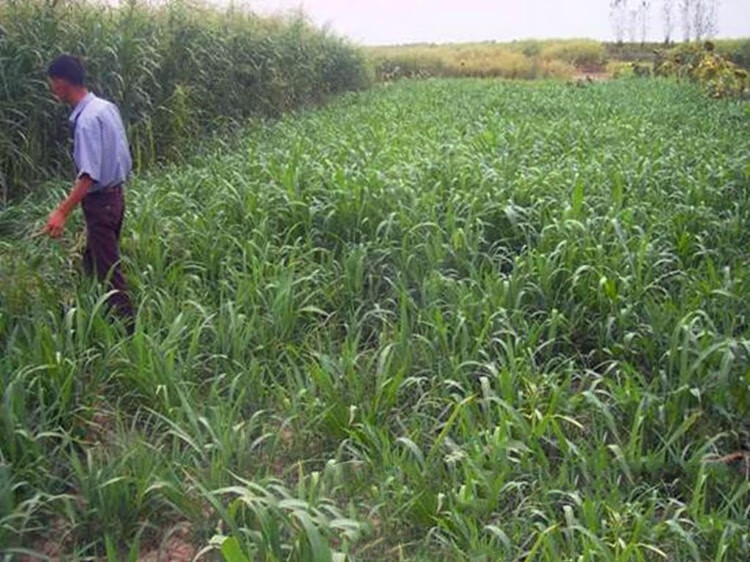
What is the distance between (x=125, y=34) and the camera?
6.67 metres

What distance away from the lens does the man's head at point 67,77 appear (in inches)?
145

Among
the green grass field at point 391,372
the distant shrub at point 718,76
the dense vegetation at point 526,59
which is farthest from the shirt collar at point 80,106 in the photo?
the dense vegetation at point 526,59

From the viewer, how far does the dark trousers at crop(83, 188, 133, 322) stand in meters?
3.81

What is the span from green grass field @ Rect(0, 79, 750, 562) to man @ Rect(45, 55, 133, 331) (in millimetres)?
153

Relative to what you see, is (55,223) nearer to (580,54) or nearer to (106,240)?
(106,240)

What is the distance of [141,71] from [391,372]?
484cm

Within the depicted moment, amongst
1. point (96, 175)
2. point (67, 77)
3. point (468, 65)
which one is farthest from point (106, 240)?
point (468, 65)

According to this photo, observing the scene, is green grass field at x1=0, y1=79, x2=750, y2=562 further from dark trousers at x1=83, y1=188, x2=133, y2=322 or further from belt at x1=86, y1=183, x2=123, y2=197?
belt at x1=86, y1=183, x2=123, y2=197

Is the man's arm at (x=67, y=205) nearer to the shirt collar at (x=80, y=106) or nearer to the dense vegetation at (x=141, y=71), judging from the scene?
the shirt collar at (x=80, y=106)

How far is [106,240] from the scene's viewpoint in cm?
389

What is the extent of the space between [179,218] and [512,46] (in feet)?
105

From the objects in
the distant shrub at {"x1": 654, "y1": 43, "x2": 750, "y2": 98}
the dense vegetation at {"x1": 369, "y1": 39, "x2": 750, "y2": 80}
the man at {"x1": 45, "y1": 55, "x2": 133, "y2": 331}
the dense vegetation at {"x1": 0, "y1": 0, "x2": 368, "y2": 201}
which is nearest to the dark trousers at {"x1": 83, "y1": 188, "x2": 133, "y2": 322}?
the man at {"x1": 45, "y1": 55, "x2": 133, "y2": 331}

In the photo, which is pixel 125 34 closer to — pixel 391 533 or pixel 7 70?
pixel 7 70

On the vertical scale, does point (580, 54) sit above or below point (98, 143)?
above
